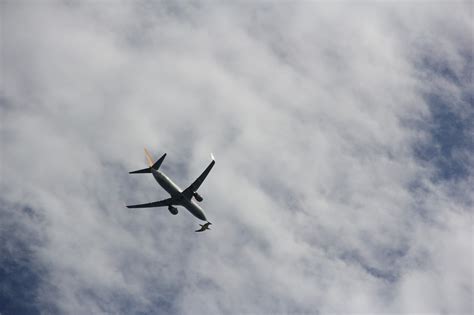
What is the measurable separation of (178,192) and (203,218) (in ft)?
30.1

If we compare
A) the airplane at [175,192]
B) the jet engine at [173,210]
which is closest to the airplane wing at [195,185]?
the airplane at [175,192]

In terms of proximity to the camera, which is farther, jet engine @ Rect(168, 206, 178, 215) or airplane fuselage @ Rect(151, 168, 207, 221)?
jet engine @ Rect(168, 206, 178, 215)

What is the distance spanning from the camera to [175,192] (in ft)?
349

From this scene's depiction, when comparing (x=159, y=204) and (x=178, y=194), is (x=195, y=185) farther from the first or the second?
(x=159, y=204)

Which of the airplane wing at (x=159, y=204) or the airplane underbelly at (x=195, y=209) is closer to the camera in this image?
the airplane underbelly at (x=195, y=209)

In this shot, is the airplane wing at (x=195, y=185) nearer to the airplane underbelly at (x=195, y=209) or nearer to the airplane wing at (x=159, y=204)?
the airplane underbelly at (x=195, y=209)

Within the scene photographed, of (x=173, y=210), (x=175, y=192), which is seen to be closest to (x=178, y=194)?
(x=175, y=192)

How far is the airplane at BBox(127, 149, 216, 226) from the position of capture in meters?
104

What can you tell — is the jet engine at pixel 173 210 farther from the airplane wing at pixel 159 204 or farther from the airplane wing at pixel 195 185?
the airplane wing at pixel 195 185

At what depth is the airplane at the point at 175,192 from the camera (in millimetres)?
103506

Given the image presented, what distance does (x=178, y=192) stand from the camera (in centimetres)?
10656

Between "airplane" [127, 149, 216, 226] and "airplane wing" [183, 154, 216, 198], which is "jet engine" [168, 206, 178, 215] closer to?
"airplane" [127, 149, 216, 226]

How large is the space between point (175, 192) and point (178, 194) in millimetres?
888

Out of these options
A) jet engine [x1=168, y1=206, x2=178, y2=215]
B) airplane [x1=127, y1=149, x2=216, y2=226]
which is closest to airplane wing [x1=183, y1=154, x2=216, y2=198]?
airplane [x1=127, y1=149, x2=216, y2=226]
